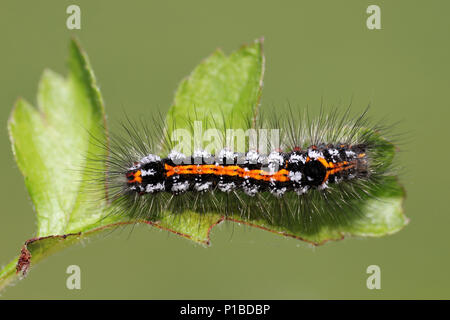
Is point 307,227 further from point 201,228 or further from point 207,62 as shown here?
point 207,62

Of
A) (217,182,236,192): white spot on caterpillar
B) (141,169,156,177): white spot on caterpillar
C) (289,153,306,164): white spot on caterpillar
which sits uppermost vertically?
(289,153,306,164): white spot on caterpillar

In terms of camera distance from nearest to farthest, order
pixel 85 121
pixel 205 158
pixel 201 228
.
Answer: pixel 201 228 < pixel 85 121 < pixel 205 158

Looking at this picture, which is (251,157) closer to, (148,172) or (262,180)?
(262,180)

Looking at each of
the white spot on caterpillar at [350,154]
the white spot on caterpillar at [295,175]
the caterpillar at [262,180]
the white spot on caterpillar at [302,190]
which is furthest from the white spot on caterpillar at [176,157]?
the white spot on caterpillar at [350,154]

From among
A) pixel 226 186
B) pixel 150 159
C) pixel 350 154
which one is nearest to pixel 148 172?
pixel 150 159

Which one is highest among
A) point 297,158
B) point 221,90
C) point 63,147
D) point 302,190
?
point 221,90

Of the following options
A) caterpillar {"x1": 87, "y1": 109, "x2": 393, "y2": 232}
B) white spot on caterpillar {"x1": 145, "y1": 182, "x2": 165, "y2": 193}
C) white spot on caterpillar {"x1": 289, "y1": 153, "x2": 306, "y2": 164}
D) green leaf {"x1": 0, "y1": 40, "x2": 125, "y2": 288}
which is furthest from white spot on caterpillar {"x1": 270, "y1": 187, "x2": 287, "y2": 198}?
green leaf {"x1": 0, "y1": 40, "x2": 125, "y2": 288}

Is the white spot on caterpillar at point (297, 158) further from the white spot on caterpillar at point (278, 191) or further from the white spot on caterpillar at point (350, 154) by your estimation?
the white spot on caterpillar at point (350, 154)

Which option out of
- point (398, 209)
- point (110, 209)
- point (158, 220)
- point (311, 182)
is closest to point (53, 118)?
point (110, 209)

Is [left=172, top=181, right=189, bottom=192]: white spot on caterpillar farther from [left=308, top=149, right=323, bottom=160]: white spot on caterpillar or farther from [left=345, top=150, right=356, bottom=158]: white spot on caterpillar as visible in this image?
[left=345, top=150, right=356, bottom=158]: white spot on caterpillar
